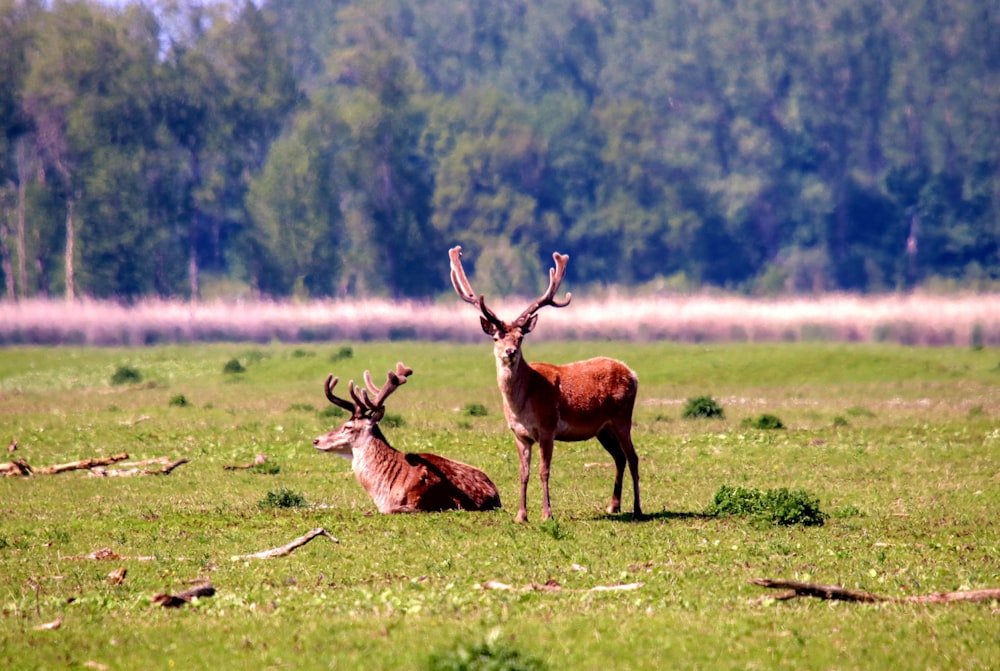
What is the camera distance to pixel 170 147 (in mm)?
90812

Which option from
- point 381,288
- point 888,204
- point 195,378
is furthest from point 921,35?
point 195,378

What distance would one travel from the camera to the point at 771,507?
20156mm

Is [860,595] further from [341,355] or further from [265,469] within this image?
[341,355]

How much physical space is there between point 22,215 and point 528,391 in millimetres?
72235

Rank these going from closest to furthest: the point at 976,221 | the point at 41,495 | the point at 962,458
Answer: the point at 41,495 < the point at 962,458 < the point at 976,221

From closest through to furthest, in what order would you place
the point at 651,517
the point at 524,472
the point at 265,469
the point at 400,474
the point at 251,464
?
the point at 524,472 → the point at 651,517 → the point at 400,474 → the point at 265,469 → the point at 251,464

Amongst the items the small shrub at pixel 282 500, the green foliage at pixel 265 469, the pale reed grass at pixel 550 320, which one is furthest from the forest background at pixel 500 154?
the small shrub at pixel 282 500

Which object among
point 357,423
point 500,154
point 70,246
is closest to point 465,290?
point 357,423

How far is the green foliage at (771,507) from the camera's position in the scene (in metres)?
20.0

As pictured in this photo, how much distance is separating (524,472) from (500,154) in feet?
262

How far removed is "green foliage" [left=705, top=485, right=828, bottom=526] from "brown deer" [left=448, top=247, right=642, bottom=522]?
4.03 ft

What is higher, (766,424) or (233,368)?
Result: (766,424)

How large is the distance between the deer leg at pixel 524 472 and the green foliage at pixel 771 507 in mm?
2659

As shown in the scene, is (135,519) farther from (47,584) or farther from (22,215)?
(22,215)
